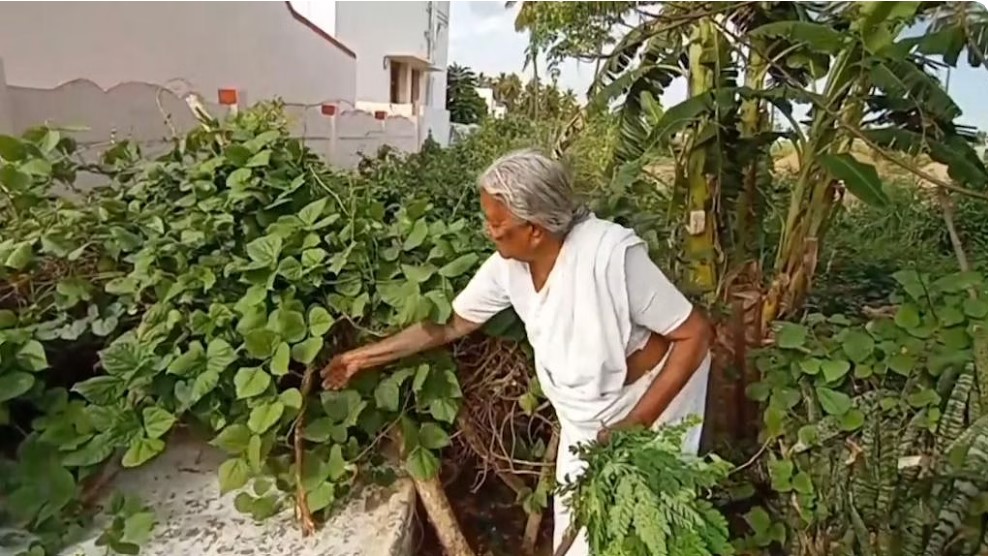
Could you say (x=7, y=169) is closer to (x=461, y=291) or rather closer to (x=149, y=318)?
(x=149, y=318)

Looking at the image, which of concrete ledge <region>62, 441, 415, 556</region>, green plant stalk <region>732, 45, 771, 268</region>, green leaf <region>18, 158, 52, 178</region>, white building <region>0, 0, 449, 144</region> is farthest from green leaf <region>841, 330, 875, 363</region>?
white building <region>0, 0, 449, 144</region>

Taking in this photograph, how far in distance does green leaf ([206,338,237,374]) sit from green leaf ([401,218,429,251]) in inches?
16.7

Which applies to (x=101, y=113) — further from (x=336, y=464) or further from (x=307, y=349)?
(x=336, y=464)

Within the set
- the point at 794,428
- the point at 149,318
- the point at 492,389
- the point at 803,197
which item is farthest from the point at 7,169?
the point at 803,197

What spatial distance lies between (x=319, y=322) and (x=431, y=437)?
361 mm

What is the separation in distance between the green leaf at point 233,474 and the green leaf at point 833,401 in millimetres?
1248

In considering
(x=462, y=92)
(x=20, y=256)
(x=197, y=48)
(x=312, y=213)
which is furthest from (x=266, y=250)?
(x=462, y=92)

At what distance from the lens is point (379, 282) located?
5.39 feet

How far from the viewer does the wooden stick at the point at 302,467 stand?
5.21ft

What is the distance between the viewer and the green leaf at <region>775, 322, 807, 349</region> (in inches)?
71.3

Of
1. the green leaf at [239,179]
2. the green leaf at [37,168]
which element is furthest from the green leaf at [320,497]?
the green leaf at [37,168]

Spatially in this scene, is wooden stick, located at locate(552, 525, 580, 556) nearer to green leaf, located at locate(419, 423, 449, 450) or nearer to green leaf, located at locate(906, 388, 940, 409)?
green leaf, located at locate(419, 423, 449, 450)

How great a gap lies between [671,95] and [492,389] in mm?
1538

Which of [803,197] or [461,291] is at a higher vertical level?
[803,197]
